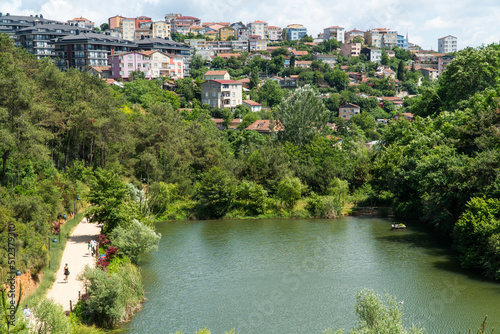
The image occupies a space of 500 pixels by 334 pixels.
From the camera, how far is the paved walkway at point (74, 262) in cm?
2203

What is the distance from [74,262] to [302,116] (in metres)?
29.0

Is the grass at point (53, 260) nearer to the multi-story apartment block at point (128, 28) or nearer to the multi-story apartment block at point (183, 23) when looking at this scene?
the multi-story apartment block at point (128, 28)

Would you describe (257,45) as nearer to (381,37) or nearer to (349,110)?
(381,37)

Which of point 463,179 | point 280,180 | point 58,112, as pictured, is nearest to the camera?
point 463,179

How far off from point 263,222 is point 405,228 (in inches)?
406

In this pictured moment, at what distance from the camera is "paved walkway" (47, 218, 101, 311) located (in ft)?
72.3

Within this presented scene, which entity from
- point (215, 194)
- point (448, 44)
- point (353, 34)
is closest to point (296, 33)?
point (353, 34)

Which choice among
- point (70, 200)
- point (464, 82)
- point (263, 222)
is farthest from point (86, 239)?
point (464, 82)

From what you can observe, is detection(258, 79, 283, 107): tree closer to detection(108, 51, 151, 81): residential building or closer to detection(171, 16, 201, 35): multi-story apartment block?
detection(108, 51, 151, 81): residential building

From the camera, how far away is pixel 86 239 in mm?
30391

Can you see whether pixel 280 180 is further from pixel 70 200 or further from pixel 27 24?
pixel 27 24

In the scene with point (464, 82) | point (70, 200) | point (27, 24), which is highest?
point (27, 24)

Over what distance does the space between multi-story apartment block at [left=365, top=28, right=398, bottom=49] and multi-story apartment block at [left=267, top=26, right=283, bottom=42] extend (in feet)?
84.6

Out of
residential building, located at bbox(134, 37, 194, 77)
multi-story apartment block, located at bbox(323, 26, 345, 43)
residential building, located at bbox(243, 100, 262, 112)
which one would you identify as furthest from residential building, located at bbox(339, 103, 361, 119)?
multi-story apartment block, located at bbox(323, 26, 345, 43)
